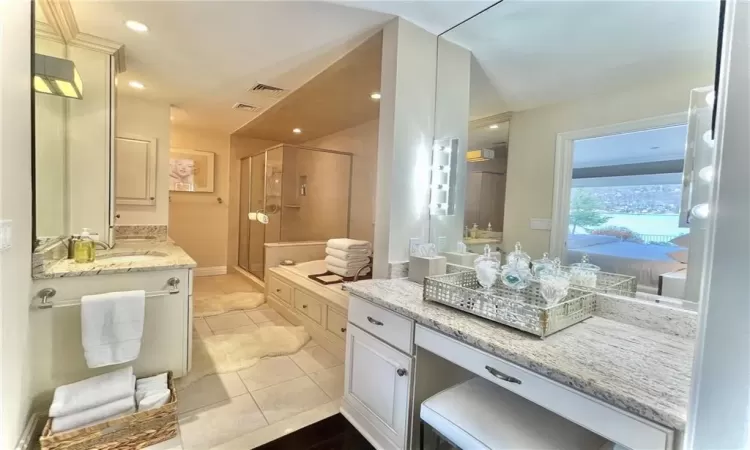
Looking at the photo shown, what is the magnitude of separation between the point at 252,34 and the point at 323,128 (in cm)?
217

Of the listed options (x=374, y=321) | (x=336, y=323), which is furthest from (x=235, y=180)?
(x=374, y=321)

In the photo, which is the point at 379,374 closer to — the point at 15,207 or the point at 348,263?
the point at 15,207

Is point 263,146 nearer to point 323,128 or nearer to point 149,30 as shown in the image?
point 323,128

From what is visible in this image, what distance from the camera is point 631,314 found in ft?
4.31

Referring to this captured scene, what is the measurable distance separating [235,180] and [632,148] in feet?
15.9

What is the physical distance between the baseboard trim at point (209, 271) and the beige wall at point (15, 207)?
135 inches

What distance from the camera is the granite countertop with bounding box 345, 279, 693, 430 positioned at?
2.64 feet

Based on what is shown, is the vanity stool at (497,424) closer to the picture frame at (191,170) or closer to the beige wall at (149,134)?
the beige wall at (149,134)

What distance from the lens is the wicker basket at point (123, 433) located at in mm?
1417

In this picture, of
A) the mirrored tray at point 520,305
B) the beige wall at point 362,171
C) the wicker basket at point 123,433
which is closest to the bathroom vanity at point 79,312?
the wicker basket at point 123,433

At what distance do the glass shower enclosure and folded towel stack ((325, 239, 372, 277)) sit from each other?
99 cm

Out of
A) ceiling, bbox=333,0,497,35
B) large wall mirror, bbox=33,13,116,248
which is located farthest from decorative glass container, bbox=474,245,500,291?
large wall mirror, bbox=33,13,116,248

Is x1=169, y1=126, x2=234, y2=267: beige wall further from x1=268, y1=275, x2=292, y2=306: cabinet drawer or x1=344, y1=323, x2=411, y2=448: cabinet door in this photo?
x1=344, y1=323, x2=411, y2=448: cabinet door

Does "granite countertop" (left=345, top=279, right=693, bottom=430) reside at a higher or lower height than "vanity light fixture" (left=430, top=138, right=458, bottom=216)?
lower
